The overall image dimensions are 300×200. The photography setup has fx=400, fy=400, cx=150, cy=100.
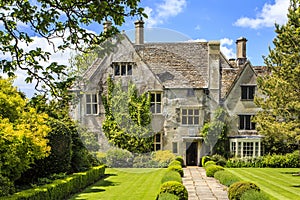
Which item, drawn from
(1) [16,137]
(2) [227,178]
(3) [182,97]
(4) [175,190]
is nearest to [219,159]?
(3) [182,97]

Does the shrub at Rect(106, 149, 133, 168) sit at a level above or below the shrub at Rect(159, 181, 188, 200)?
below

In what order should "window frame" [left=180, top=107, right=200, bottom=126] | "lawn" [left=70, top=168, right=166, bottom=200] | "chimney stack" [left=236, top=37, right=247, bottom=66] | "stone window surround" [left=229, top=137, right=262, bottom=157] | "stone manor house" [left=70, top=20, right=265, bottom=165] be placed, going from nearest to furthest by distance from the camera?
"lawn" [left=70, top=168, right=166, bottom=200], "stone window surround" [left=229, top=137, right=262, bottom=157], "stone manor house" [left=70, top=20, right=265, bottom=165], "window frame" [left=180, top=107, right=200, bottom=126], "chimney stack" [left=236, top=37, right=247, bottom=66]

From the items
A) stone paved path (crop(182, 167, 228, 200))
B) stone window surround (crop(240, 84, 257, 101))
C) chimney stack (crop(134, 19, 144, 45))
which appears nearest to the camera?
stone paved path (crop(182, 167, 228, 200))

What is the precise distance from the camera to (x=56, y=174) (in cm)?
1691

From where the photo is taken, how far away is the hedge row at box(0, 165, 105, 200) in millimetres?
11976

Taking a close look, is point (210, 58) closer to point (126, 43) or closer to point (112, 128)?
point (126, 43)

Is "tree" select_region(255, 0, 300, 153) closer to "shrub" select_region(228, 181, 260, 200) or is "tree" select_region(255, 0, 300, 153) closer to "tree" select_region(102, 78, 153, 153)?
"tree" select_region(102, 78, 153, 153)

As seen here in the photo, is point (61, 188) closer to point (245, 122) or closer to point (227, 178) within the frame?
point (227, 178)

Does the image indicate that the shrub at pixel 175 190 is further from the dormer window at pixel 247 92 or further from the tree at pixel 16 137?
the dormer window at pixel 247 92

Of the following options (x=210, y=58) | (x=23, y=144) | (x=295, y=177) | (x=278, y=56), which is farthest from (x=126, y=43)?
(x=23, y=144)

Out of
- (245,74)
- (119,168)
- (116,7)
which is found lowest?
(119,168)

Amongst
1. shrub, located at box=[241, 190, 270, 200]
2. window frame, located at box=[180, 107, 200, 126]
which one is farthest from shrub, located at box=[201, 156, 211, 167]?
shrub, located at box=[241, 190, 270, 200]

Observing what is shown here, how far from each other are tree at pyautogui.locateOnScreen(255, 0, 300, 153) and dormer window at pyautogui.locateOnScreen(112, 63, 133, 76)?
452 inches

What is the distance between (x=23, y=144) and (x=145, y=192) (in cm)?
559
